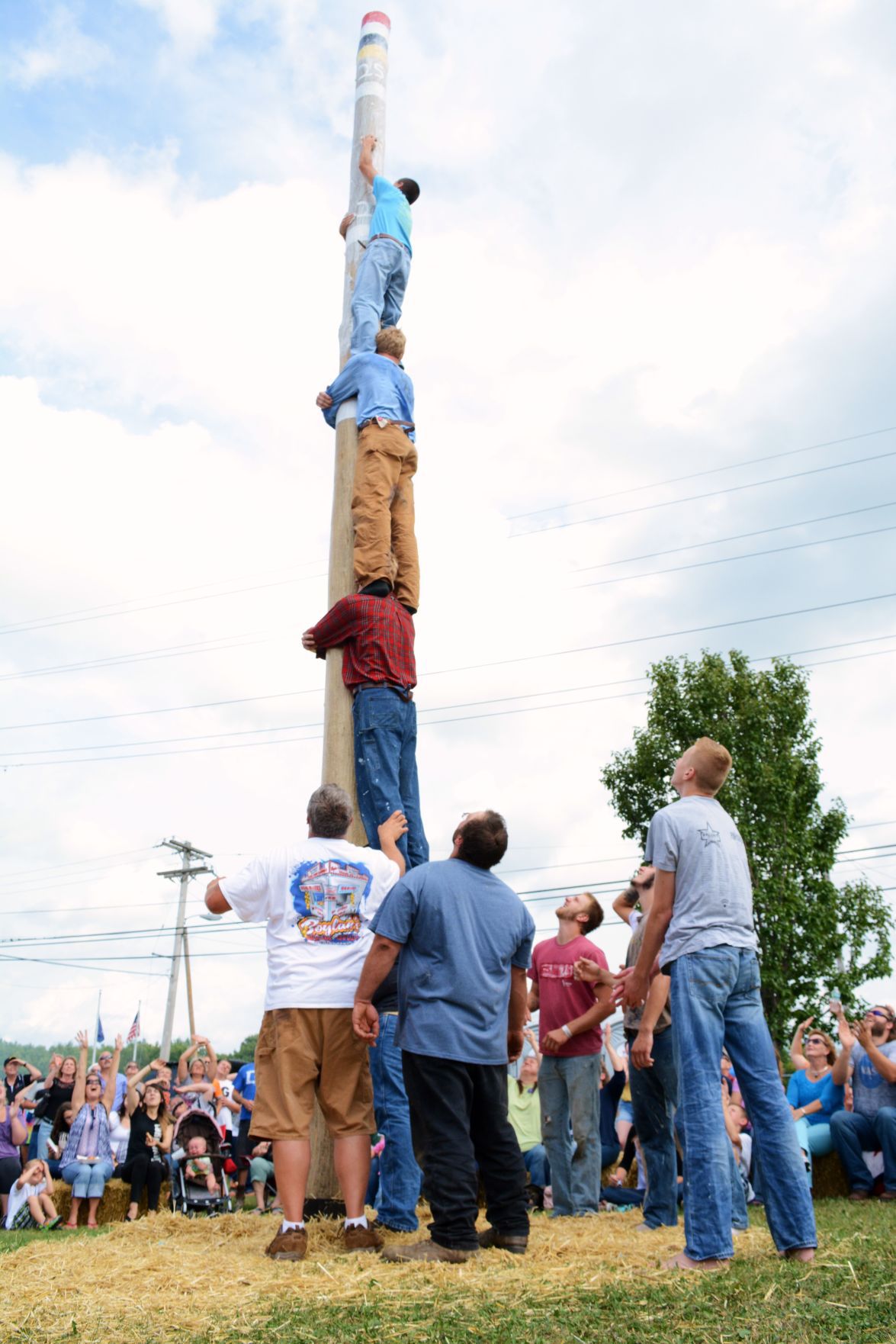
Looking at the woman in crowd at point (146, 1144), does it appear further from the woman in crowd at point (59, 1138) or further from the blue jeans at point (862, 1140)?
the blue jeans at point (862, 1140)

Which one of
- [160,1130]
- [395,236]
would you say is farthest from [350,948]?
[160,1130]

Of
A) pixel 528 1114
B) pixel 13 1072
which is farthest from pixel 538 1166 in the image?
pixel 13 1072

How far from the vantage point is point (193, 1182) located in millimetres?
11242

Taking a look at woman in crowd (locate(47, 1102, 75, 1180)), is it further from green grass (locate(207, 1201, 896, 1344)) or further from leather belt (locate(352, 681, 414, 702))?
green grass (locate(207, 1201, 896, 1344))

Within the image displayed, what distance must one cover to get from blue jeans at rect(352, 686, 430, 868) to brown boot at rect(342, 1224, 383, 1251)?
194 centimetres

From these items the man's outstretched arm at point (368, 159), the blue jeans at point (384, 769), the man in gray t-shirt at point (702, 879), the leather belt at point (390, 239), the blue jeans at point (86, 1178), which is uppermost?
the man's outstretched arm at point (368, 159)

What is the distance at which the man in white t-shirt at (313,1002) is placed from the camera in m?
4.80

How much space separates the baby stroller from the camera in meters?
11.1

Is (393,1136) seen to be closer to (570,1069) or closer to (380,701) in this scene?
(570,1069)

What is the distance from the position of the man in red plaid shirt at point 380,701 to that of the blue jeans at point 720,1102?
2.25 meters

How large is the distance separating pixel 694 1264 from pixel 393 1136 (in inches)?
66.9

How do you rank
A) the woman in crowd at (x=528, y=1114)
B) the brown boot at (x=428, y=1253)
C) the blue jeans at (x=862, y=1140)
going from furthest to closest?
the woman in crowd at (x=528, y=1114), the blue jeans at (x=862, y=1140), the brown boot at (x=428, y=1253)

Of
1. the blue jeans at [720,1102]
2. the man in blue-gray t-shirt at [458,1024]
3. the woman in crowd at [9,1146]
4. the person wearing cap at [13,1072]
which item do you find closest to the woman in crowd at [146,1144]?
the woman in crowd at [9,1146]

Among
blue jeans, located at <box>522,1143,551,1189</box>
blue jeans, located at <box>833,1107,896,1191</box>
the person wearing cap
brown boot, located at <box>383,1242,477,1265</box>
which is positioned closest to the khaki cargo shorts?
brown boot, located at <box>383,1242,477,1265</box>
